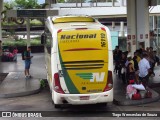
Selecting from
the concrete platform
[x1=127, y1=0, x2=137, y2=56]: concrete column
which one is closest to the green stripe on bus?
the concrete platform

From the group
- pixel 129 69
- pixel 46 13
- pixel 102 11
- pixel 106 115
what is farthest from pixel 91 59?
pixel 102 11

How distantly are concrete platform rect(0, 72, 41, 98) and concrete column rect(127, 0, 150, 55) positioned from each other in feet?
23.6

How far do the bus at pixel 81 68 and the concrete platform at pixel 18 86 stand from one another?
4.52 m

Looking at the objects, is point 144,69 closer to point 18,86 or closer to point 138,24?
point 18,86

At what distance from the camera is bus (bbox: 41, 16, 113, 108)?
15578 mm

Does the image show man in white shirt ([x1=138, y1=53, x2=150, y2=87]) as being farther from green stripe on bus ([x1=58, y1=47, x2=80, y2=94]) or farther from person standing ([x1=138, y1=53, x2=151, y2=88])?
green stripe on bus ([x1=58, y1=47, x2=80, y2=94])

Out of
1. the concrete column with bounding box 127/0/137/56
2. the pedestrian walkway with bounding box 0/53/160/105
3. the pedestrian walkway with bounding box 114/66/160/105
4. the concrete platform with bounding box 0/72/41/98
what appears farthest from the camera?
the concrete column with bounding box 127/0/137/56

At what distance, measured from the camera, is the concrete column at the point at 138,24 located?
1080 inches

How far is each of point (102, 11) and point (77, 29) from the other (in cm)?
3572

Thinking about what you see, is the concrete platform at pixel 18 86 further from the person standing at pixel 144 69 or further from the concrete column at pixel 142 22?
the concrete column at pixel 142 22

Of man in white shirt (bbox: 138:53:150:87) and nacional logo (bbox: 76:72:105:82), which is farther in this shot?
man in white shirt (bbox: 138:53:150:87)

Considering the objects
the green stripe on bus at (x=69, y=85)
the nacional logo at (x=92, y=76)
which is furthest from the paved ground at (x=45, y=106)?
the nacional logo at (x=92, y=76)

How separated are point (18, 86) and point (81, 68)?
6.89 metres

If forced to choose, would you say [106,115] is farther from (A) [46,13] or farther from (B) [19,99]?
(A) [46,13]
